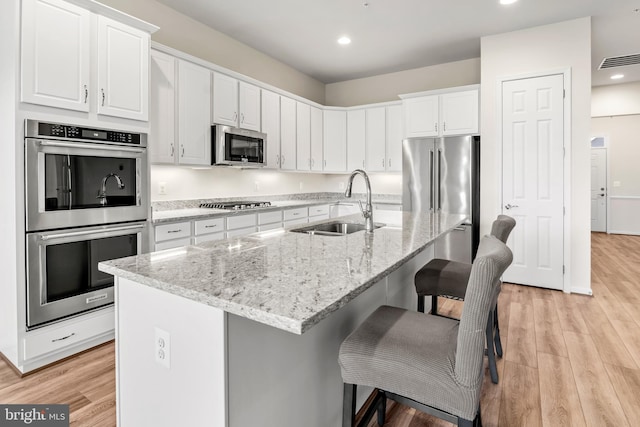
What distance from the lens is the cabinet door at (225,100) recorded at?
147 inches

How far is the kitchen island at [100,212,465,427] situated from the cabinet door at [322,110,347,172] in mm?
4139

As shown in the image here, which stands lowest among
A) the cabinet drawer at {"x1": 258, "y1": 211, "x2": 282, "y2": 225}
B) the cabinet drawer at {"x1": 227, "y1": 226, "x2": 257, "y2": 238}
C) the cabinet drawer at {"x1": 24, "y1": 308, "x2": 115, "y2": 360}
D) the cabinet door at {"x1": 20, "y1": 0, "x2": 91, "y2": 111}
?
the cabinet drawer at {"x1": 24, "y1": 308, "x2": 115, "y2": 360}

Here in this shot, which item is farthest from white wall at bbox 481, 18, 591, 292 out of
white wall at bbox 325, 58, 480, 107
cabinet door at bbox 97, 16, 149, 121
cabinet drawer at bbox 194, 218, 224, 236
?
cabinet door at bbox 97, 16, 149, 121

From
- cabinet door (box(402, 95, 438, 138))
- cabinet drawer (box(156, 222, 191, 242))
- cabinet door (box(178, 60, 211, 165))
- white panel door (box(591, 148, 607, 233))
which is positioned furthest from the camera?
white panel door (box(591, 148, 607, 233))

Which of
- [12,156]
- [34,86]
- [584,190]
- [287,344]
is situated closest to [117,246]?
[12,156]

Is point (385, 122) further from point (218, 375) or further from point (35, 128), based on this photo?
point (218, 375)

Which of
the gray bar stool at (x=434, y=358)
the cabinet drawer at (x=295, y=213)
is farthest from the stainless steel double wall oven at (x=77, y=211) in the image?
the gray bar stool at (x=434, y=358)

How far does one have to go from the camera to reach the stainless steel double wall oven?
2209mm

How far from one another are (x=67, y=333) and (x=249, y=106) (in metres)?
2.88

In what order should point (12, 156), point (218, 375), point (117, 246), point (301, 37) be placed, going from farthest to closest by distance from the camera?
point (301, 37), point (117, 246), point (12, 156), point (218, 375)

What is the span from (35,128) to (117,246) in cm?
93

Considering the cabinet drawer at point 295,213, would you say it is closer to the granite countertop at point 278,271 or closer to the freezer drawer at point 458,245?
the freezer drawer at point 458,245

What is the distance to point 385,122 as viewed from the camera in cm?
534

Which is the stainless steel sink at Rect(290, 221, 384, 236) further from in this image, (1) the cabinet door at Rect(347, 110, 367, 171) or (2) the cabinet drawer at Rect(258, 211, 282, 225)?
(1) the cabinet door at Rect(347, 110, 367, 171)
